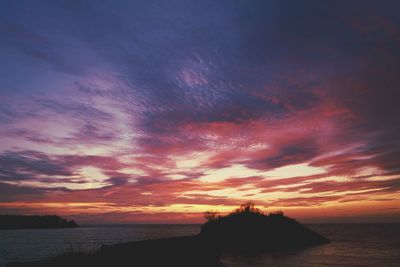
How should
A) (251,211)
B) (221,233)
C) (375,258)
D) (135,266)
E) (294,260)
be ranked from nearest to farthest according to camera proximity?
(135,266) < (294,260) < (375,258) < (221,233) < (251,211)

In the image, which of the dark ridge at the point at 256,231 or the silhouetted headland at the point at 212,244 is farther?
the dark ridge at the point at 256,231

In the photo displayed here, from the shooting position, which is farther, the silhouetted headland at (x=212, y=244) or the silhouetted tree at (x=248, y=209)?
the silhouetted tree at (x=248, y=209)

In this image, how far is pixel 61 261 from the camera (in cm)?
2619

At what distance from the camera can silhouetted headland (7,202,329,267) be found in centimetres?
2785

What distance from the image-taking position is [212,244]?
46.1 m

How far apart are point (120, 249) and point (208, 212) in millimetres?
64956

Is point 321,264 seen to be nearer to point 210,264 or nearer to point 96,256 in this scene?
point 210,264

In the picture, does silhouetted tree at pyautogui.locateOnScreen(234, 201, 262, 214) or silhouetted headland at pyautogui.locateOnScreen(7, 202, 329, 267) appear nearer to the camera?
silhouetted headland at pyautogui.locateOnScreen(7, 202, 329, 267)

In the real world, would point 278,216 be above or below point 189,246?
above

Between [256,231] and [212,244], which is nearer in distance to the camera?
[212,244]

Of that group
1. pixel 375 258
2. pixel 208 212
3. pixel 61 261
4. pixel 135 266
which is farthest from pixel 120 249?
pixel 208 212

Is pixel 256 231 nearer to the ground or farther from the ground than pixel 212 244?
farther from the ground

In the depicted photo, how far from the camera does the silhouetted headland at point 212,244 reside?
27.8m

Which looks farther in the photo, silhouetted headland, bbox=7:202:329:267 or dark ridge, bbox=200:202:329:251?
dark ridge, bbox=200:202:329:251
